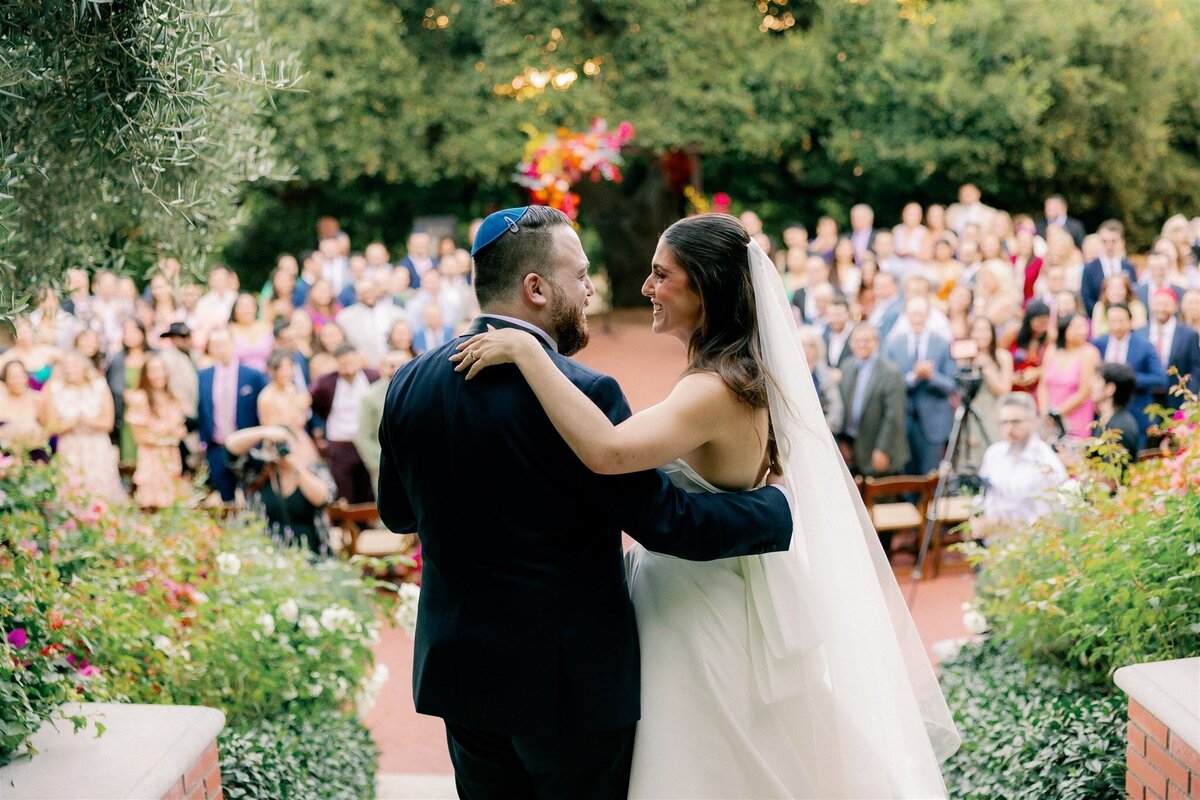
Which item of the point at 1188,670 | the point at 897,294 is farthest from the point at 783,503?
the point at 897,294

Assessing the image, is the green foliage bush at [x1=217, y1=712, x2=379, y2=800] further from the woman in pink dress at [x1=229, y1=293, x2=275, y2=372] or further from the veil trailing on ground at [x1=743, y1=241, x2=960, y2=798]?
the woman in pink dress at [x1=229, y1=293, x2=275, y2=372]

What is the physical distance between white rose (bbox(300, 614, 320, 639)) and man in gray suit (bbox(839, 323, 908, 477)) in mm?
4709

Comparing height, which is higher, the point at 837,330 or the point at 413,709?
the point at 837,330

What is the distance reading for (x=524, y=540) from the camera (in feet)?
8.87

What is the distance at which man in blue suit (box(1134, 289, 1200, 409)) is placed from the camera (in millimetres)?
8766

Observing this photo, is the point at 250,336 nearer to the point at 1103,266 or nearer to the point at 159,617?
the point at 159,617

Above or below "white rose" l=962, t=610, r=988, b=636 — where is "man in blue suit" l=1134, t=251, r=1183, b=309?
above

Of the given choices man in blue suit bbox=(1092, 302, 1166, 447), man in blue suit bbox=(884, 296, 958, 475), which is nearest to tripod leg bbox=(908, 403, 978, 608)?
man in blue suit bbox=(884, 296, 958, 475)

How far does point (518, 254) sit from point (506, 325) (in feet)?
0.53

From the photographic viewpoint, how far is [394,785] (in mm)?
5457

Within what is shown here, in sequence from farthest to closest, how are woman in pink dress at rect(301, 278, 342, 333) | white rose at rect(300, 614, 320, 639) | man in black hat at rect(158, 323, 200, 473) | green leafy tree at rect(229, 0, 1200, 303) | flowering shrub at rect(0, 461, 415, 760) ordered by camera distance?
1. green leafy tree at rect(229, 0, 1200, 303)
2. woman in pink dress at rect(301, 278, 342, 333)
3. man in black hat at rect(158, 323, 200, 473)
4. white rose at rect(300, 614, 320, 639)
5. flowering shrub at rect(0, 461, 415, 760)

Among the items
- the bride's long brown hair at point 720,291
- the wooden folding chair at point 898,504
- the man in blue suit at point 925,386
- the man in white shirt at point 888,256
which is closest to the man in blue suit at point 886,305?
the man in blue suit at point 925,386

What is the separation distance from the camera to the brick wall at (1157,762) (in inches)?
118

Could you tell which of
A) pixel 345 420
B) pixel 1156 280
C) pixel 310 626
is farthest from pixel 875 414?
pixel 310 626
